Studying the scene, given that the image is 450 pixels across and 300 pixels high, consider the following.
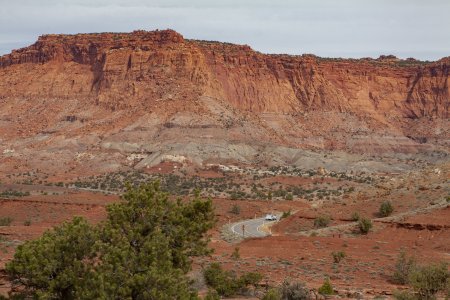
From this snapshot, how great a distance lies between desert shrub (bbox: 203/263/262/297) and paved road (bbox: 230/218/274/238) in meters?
17.9

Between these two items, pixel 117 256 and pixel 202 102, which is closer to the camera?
pixel 117 256

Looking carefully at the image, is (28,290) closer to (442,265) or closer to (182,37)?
(442,265)

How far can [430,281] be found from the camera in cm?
1991

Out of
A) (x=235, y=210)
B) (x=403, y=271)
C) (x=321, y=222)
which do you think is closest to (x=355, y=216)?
(x=321, y=222)

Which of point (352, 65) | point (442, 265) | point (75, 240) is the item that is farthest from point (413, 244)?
point (352, 65)

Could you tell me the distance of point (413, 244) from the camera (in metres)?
32.7

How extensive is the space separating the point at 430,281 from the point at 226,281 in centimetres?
703

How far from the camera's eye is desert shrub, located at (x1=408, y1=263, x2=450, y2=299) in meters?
19.5

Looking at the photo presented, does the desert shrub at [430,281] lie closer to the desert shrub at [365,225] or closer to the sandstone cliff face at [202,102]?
the desert shrub at [365,225]

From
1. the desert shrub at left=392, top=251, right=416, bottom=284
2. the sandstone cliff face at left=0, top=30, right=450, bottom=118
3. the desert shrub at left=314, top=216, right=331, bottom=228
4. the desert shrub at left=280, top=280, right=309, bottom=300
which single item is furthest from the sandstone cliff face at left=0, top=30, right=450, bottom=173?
the desert shrub at left=280, top=280, right=309, bottom=300

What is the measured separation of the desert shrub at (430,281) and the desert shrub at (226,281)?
18.9 feet

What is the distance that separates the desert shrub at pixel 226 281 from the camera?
70.7 feet

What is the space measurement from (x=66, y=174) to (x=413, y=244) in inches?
2356

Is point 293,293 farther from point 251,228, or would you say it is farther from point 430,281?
point 251,228
